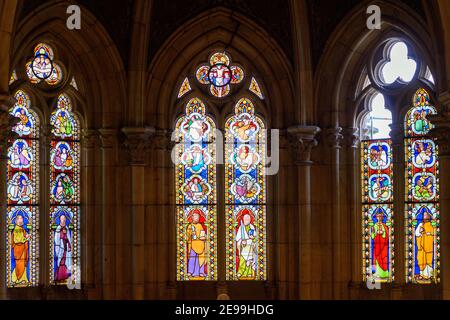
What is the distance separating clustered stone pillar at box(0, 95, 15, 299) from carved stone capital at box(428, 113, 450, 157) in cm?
624

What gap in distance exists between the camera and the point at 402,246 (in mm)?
18406

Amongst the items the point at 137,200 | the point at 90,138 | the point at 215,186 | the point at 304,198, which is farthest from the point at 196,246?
the point at 90,138

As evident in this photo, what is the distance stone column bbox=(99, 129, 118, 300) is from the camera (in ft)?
60.7

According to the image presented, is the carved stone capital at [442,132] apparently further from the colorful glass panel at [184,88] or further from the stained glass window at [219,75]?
the colorful glass panel at [184,88]

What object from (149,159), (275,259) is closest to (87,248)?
(149,159)

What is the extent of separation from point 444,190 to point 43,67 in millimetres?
6908

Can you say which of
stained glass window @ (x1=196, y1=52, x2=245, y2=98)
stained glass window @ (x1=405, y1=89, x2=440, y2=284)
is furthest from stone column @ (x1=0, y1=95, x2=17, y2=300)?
stained glass window @ (x1=405, y1=89, x2=440, y2=284)

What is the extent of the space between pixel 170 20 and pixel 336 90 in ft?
10.0

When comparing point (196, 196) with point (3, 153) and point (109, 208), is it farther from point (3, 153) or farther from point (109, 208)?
point (3, 153)

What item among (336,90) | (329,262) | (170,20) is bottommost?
(329,262)

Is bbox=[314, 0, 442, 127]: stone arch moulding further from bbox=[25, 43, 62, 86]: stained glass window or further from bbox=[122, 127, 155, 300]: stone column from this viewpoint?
bbox=[25, 43, 62, 86]: stained glass window

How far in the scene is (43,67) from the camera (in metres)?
18.6

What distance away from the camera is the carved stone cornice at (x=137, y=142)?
60.4 ft

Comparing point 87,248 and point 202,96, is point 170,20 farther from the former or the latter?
point 87,248
